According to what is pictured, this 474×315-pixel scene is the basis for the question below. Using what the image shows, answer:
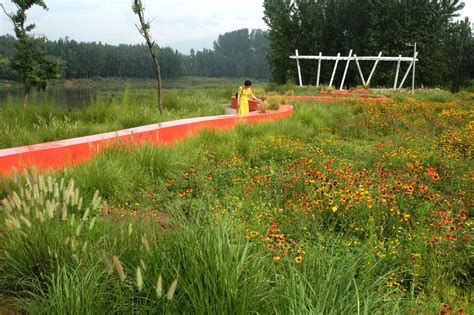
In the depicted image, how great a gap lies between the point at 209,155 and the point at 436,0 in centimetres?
3716

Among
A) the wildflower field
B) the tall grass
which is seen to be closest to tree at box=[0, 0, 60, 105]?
the tall grass

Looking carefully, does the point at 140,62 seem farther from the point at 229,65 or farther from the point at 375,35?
the point at 375,35

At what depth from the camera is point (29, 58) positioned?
12.8 m

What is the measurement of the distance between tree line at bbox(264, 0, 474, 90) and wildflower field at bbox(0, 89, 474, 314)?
29808mm

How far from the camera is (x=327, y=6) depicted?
40.5 meters

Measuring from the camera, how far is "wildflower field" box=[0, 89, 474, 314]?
2.27 m

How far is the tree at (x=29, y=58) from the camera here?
41.6 feet

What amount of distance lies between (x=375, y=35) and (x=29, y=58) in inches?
1193

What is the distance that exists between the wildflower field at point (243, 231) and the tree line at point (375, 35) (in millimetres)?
29808

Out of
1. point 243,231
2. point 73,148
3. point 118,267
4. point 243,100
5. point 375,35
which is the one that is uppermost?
point 375,35

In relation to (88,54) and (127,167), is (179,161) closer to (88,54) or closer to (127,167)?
(127,167)

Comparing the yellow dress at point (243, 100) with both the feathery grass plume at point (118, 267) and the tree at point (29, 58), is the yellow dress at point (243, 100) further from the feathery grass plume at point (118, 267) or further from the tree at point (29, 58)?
the feathery grass plume at point (118, 267)

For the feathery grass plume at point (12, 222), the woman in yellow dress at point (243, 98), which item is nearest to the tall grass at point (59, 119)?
the woman in yellow dress at point (243, 98)

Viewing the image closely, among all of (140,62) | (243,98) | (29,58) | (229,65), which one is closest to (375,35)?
(243,98)
